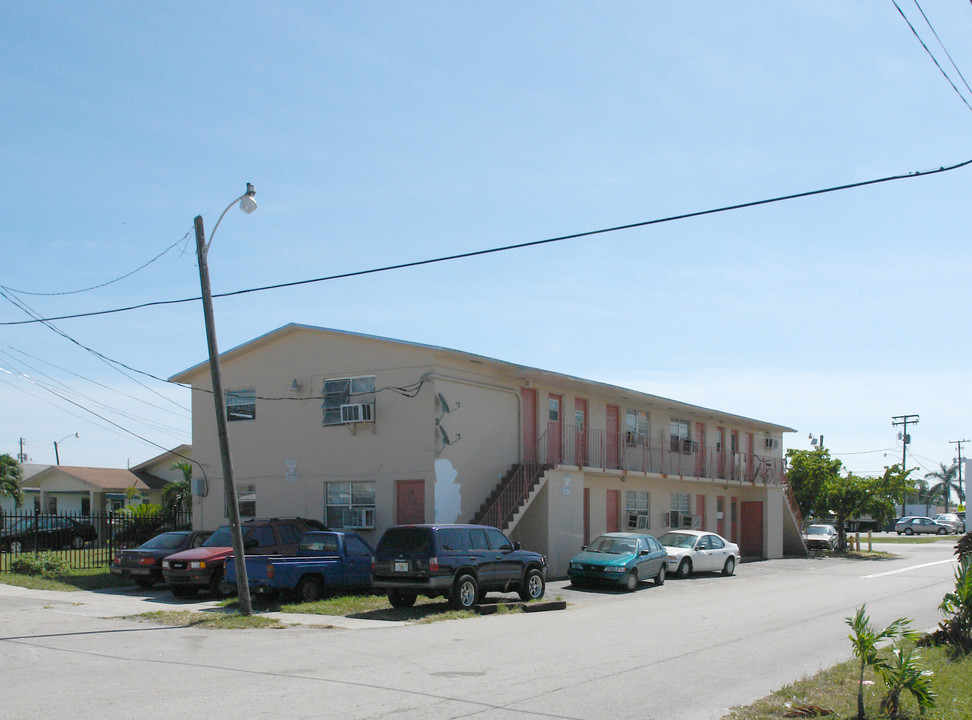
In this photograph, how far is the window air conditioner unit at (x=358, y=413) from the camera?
24156mm

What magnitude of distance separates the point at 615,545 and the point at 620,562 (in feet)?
3.89

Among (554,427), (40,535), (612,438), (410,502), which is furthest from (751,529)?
(40,535)

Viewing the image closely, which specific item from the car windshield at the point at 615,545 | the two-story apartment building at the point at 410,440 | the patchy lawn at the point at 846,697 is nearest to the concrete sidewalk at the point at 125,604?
the two-story apartment building at the point at 410,440

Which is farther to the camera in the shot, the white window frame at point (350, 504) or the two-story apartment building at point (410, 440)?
the white window frame at point (350, 504)

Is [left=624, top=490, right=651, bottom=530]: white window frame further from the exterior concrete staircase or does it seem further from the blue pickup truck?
the blue pickup truck

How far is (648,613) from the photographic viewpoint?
57.5ft

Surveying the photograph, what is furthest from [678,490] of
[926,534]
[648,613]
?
[926,534]

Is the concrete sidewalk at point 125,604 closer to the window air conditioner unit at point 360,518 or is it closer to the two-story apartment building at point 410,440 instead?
the window air conditioner unit at point 360,518

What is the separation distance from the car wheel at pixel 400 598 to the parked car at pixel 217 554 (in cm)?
297

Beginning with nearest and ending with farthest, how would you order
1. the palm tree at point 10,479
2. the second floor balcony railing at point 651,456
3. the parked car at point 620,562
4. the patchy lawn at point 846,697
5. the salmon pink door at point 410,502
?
the patchy lawn at point 846,697
the parked car at point 620,562
the salmon pink door at point 410,502
the second floor balcony railing at point 651,456
the palm tree at point 10,479

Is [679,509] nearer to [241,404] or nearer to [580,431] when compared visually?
[580,431]

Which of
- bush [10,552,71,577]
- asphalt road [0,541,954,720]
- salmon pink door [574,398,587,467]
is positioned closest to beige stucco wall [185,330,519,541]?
salmon pink door [574,398,587,467]

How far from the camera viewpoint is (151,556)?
21.8 m

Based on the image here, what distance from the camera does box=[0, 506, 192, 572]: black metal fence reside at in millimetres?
25672
